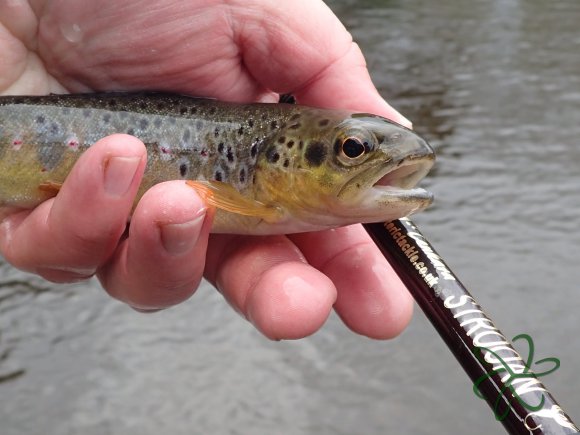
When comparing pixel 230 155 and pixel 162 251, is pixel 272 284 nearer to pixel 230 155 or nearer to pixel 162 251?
pixel 162 251

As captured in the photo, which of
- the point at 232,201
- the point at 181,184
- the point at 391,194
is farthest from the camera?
the point at 232,201

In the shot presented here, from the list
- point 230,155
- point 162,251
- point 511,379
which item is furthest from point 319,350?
point 511,379

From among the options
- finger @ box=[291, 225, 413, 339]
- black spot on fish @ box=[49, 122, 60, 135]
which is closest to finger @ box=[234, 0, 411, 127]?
finger @ box=[291, 225, 413, 339]

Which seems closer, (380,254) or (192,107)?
(380,254)

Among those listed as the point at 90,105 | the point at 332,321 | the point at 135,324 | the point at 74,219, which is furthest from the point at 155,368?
the point at 74,219

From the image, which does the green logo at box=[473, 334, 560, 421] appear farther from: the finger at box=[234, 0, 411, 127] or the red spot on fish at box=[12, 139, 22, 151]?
the red spot on fish at box=[12, 139, 22, 151]

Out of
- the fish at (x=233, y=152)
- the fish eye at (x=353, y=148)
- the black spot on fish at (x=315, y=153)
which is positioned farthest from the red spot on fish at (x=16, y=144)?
the fish eye at (x=353, y=148)

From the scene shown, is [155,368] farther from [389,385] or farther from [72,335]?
[389,385]
